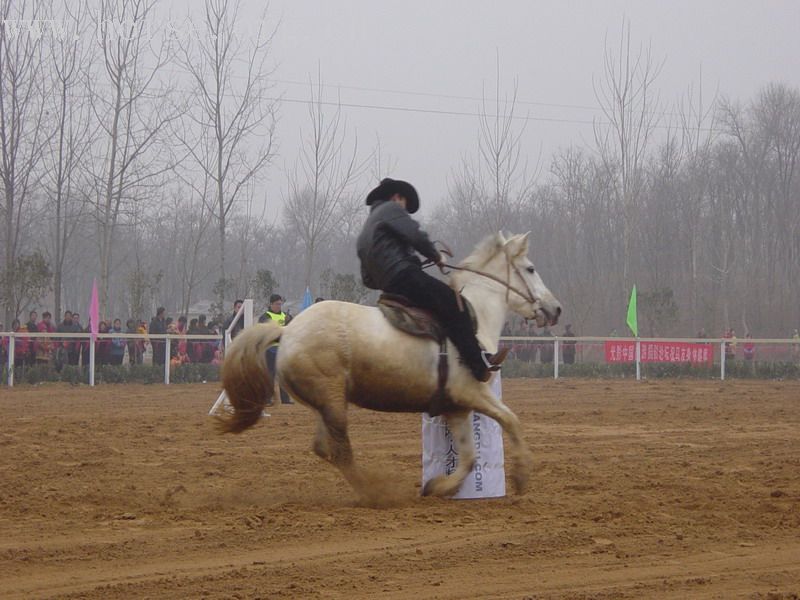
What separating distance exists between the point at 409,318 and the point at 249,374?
1330mm

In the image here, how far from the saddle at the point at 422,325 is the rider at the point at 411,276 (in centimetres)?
5

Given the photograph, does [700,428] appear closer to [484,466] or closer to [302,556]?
[484,466]

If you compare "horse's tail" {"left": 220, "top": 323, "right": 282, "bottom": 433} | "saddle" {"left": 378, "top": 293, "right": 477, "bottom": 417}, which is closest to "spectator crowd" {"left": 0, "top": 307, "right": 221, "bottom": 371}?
"horse's tail" {"left": 220, "top": 323, "right": 282, "bottom": 433}

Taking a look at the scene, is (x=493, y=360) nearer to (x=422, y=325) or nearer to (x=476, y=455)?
(x=422, y=325)

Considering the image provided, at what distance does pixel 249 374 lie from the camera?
7.79m

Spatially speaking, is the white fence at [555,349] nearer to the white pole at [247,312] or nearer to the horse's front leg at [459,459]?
the white pole at [247,312]

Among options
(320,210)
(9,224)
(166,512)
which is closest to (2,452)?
(166,512)

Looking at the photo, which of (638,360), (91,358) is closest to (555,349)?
(638,360)

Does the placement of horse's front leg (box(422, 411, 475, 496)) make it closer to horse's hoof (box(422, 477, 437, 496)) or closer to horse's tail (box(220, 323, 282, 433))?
horse's hoof (box(422, 477, 437, 496))

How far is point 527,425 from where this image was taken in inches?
560

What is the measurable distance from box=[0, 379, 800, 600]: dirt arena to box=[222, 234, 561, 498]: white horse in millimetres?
459

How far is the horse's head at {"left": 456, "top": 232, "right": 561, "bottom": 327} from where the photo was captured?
8.73 meters

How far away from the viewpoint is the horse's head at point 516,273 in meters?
8.73

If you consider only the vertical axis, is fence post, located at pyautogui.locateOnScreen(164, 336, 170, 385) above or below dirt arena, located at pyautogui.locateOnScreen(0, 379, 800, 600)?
above
